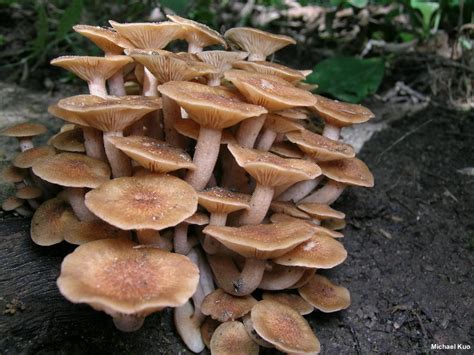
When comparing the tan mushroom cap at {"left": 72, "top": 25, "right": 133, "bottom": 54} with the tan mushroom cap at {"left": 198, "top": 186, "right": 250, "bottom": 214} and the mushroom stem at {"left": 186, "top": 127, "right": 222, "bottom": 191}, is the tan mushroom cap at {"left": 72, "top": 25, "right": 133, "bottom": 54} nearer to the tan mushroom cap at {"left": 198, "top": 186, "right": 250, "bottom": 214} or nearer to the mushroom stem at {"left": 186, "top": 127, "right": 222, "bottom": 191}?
the mushroom stem at {"left": 186, "top": 127, "right": 222, "bottom": 191}

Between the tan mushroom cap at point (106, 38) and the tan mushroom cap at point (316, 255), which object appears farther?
the tan mushroom cap at point (106, 38)

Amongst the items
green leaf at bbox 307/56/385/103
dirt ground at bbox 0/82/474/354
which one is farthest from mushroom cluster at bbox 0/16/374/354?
green leaf at bbox 307/56/385/103

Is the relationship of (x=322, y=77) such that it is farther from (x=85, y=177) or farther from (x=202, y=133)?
(x=85, y=177)

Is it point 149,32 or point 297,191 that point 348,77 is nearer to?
point 297,191

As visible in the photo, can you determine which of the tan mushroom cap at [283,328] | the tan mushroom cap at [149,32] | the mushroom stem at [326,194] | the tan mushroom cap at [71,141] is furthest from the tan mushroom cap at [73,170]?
the mushroom stem at [326,194]

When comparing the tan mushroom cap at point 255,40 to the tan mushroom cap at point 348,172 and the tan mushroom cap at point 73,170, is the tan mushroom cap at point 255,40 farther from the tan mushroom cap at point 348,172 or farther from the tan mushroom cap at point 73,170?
the tan mushroom cap at point 73,170

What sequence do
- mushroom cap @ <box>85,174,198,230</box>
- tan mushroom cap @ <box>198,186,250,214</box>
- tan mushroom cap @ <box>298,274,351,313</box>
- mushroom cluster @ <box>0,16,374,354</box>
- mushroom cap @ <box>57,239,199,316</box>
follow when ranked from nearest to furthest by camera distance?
1. mushroom cap @ <box>57,239,199,316</box>
2. mushroom cap @ <box>85,174,198,230</box>
3. mushroom cluster @ <box>0,16,374,354</box>
4. tan mushroom cap @ <box>198,186,250,214</box>
5. tan mushroom cap @ <box>298,274,351,313</box>

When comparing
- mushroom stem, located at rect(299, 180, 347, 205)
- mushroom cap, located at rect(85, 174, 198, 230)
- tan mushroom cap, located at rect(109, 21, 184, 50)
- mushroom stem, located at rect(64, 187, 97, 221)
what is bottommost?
mushroom stem, located at rect(299, 180, 347, 205)
